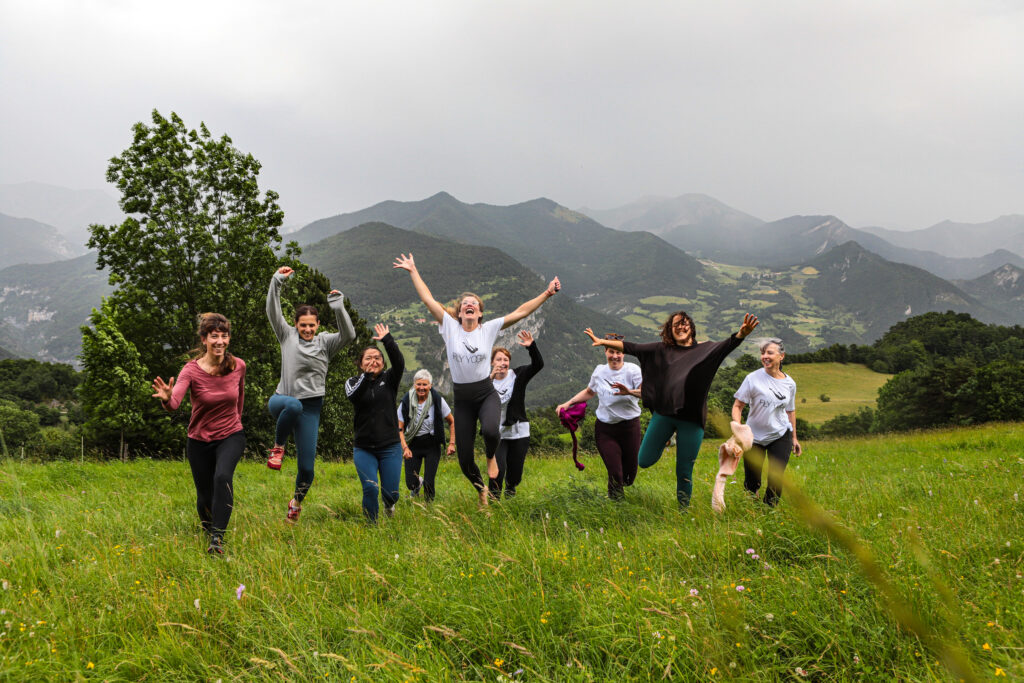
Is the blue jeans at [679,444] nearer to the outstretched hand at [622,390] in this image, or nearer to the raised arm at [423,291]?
the outstretched hand at [622,390]

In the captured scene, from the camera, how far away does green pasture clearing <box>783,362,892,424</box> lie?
283ft

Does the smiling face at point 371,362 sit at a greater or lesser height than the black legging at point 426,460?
greater

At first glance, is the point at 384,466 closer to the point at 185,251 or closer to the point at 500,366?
the point at 500,366

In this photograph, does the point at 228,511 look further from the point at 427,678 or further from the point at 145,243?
the point at 145,243

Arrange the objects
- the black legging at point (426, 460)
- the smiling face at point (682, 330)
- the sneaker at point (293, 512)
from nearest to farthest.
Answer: the sneaker at point (293, 512), the smiling face at point (682, 330), the black legging at point (426, 460)

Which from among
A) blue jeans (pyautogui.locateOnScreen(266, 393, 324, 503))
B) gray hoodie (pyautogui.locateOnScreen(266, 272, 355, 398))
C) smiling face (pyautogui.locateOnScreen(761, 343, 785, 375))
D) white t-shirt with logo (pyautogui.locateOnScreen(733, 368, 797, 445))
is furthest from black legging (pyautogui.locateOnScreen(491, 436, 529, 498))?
smiling face (pyautogui.locateOnScreen(761, 343, 785, 375))

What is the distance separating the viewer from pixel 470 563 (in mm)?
3875

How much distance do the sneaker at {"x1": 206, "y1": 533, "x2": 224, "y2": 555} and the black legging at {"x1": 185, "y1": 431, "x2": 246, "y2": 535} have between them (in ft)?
0.24

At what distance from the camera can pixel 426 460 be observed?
8.01 m

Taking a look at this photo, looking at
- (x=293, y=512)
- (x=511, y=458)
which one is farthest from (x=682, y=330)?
(x=293, y=512)

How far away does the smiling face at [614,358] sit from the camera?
6816 millimetres

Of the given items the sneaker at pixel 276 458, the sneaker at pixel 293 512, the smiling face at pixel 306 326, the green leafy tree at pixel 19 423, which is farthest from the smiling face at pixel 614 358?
the green leafy tree at pixel 19 423

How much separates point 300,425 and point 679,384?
429cm

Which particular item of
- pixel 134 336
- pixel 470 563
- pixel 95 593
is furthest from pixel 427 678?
pixel 134 336
